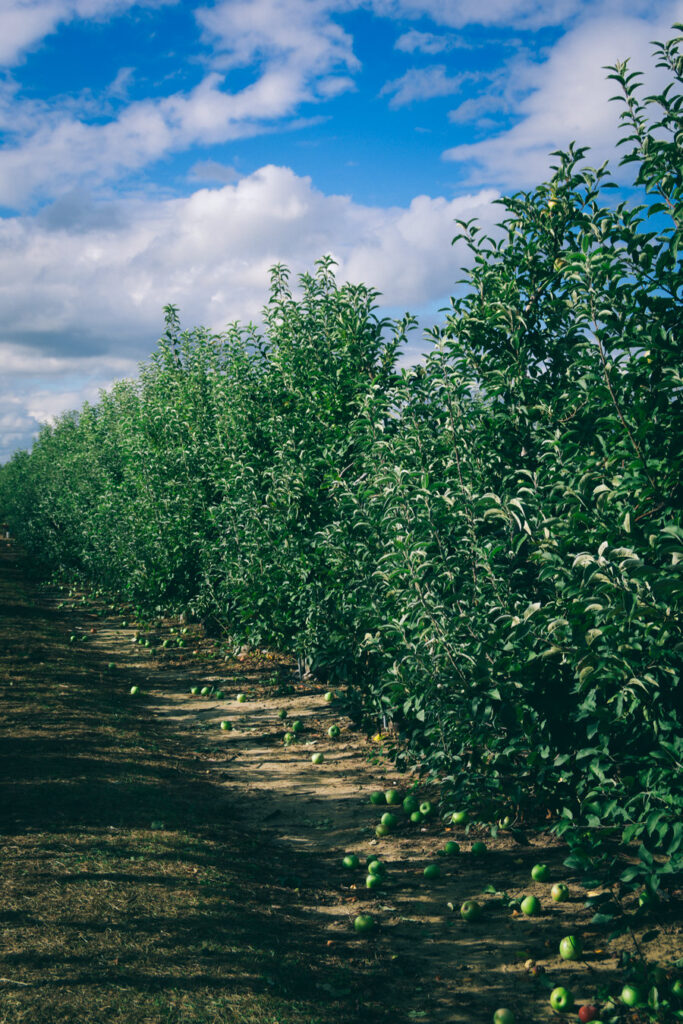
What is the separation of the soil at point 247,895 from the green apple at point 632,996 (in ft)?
0.75

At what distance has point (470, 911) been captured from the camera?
470cm

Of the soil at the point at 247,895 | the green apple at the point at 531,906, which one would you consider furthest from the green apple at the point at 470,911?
the green apple at the point at 531,906

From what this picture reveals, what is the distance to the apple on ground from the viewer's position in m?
4.71

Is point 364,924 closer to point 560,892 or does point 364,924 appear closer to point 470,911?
point 470,911

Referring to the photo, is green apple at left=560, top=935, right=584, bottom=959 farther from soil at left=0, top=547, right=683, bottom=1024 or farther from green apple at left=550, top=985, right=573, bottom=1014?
green apple at left=550, top=985, right=573, bottom=1014

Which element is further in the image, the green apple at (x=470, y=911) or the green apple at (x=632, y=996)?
the green apple at (x=470, y=911)

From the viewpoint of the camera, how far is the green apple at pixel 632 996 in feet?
11.7

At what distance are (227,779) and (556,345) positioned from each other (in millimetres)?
5613

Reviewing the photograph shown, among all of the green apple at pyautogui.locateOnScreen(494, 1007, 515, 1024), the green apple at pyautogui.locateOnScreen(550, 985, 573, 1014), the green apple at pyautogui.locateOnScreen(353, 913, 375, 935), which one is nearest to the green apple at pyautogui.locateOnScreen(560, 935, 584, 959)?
the green apple at pyautogui.locateOnScreen(550, 985, 573, 1014)

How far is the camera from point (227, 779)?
764 centimetres

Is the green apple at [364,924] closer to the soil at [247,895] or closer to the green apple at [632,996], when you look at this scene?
the soil at [247,895]

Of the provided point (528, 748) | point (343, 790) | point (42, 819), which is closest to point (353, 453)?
point (343, 790)

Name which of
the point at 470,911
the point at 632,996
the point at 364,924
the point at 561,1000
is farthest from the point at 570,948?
the point at 364,924

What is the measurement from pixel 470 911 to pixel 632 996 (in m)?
1.32
